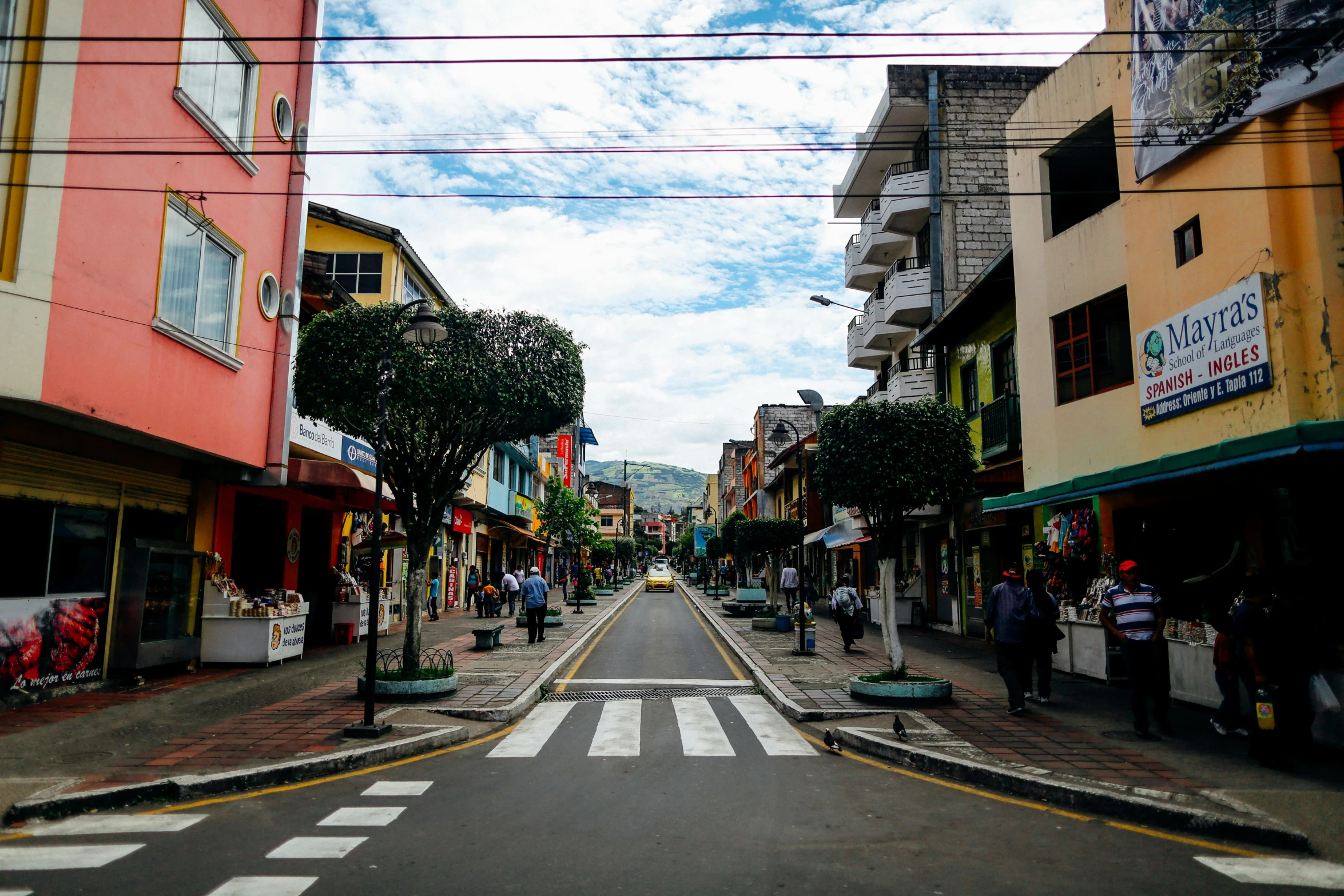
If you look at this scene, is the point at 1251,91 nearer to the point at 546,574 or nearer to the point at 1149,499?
the point at 1149,499

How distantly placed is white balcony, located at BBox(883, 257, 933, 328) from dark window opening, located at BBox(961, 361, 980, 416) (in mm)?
3532

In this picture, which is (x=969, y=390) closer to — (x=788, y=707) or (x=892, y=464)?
(x=892, y=464)

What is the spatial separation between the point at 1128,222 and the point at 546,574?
59119mm

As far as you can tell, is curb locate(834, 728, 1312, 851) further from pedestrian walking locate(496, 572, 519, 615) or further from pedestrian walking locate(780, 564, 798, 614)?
pedestrian walking locate(496, 572, 519, 615)

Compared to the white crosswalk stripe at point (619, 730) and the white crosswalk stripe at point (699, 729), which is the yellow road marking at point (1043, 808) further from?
the white crosswalk stripe at point (619, 730)

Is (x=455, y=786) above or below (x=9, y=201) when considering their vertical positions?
below

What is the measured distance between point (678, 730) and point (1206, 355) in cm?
878

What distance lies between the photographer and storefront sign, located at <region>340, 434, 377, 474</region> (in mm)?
20656

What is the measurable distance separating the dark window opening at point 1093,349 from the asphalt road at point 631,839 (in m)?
9.56

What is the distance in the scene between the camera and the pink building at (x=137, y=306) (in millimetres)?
9422

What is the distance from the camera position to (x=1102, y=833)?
5.88 m

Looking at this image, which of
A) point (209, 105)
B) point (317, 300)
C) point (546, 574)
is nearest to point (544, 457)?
point (546, 574)

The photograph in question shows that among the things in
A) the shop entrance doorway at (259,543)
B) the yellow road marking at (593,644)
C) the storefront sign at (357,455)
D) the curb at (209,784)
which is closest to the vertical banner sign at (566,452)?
the yellow road marking at (593,644)

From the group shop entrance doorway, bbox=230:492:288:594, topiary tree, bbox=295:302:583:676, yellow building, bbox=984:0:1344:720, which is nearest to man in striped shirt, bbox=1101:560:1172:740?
yellow building, bbox=984:0:1344:720
